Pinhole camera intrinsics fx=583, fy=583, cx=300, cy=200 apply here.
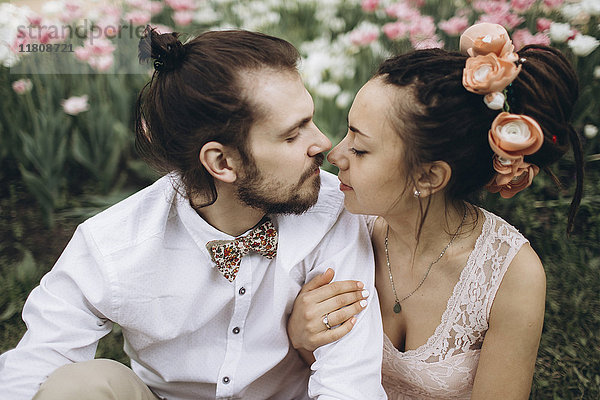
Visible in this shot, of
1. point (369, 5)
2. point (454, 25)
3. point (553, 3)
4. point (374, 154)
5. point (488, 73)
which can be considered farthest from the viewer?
point (369, 5)

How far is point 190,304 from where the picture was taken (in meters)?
1.74

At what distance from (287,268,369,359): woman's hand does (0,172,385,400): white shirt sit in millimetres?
34

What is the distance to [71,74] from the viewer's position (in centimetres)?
324

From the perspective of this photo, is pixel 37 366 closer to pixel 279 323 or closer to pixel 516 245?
pixel 279 323

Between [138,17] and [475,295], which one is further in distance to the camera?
[138,17]

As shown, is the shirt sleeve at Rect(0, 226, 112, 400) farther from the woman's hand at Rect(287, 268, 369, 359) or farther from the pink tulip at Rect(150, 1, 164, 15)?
the pink tulip at Rect(150, 1, 164, 15)

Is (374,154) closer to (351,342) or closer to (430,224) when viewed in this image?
(430,224)

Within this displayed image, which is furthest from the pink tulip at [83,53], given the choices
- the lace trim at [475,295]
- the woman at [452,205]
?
the lace trim at [475,295]

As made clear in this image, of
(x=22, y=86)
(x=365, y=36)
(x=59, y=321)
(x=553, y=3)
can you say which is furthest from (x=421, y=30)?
(x=59, y=321)

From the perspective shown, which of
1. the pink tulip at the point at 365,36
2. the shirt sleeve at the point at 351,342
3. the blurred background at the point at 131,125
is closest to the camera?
the shirt sleeve at the point at 351,342

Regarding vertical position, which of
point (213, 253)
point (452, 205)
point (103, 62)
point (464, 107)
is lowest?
point (213, 253)

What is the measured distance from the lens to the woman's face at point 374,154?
61.8 inches

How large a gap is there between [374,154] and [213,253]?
0.55m

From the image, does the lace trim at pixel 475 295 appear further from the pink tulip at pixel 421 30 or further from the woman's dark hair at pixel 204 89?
the pink tulip at pixel 421 30
